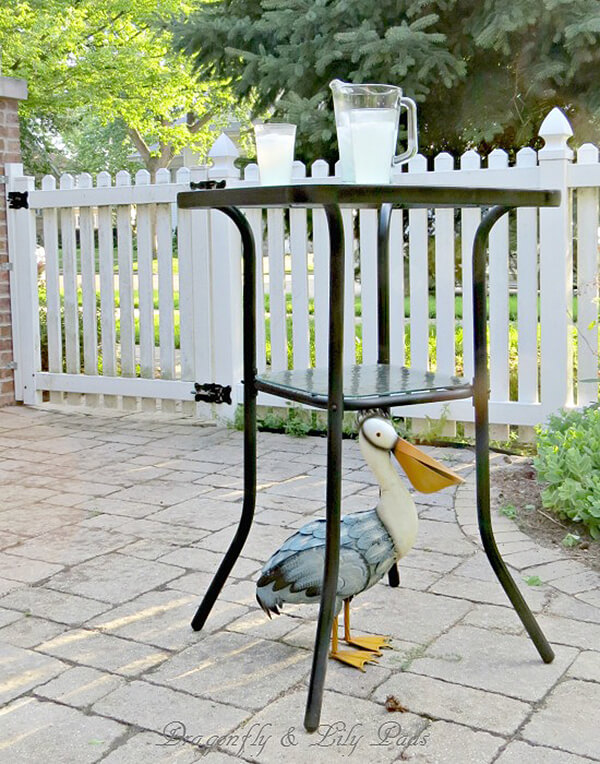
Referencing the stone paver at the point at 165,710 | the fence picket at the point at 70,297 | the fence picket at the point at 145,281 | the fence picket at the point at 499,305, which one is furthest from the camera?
the fence picket at the point at 70,297

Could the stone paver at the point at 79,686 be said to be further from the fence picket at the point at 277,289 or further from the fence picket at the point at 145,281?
the fence picket at the point at 145,281

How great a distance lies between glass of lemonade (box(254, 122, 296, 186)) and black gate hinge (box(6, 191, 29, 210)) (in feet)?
13.3

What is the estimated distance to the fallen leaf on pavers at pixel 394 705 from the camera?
2.11 metres

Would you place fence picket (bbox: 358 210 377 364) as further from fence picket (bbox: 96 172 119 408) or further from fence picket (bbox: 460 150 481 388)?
fence picket (bbox: 96 172 119 408)

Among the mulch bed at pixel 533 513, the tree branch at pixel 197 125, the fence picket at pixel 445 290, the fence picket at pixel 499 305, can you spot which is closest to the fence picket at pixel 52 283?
the fence picket at pixel 445 290

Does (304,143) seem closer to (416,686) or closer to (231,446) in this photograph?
(231,446)

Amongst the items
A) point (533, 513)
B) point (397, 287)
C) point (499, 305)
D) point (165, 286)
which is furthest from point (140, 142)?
point (533, 513)

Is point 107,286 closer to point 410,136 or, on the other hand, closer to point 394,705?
point 410,136

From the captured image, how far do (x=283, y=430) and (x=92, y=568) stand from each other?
2.25 meters

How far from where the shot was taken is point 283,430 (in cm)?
526

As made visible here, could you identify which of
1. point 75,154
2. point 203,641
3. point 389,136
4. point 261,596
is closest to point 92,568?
point 203,641

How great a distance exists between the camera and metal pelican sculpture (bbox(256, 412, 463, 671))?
222 centimetres

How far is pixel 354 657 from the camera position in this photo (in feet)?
7.68

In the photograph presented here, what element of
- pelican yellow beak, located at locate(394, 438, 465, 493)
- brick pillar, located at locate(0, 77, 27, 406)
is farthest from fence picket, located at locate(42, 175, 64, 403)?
pelican yellow beak, located at locate(394, 438, 465, 493)
